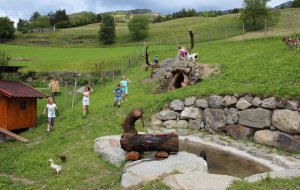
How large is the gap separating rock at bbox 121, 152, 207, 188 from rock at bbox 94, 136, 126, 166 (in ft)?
4.20

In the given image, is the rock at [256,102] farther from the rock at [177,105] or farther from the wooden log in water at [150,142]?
the wooden log in water at [150,142]

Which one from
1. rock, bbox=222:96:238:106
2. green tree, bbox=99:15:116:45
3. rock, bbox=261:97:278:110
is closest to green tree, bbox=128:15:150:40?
green tree, bbox=99:15:116:45

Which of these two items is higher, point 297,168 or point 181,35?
point 181,35

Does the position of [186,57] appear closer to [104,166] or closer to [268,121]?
[268,121]

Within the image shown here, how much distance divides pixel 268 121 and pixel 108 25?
5970 centimetres

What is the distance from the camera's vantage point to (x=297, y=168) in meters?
11.9

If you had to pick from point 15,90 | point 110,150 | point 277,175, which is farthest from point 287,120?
point 15,90

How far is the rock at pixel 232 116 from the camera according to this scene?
16.7 meters

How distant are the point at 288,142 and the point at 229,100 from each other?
3.74 m

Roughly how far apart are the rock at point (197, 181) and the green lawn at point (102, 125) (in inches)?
14.5

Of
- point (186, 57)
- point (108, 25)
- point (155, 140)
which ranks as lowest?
point (155, 140)

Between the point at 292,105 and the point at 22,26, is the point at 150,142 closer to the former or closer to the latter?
the point at 292,105

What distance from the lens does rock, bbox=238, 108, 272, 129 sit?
1528 centimetres

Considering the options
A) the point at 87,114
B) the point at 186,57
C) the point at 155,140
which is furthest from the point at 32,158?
the point at 186,57
